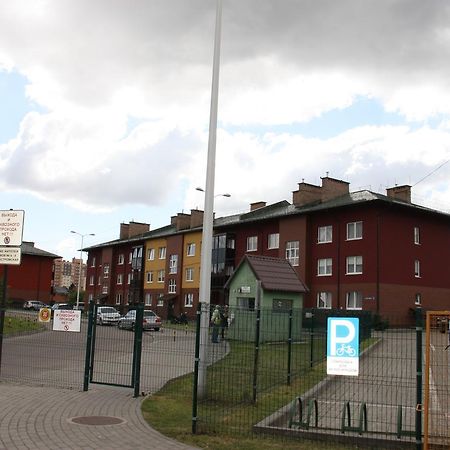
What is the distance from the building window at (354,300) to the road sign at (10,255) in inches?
1329

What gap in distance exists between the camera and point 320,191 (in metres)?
52.2

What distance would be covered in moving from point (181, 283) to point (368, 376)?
176ft

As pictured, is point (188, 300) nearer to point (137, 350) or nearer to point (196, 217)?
point (196, 217)

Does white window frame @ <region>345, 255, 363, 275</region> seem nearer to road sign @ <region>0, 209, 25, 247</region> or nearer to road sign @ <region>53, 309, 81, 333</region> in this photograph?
road sign @ <region>53, 309, 81, 333</region>

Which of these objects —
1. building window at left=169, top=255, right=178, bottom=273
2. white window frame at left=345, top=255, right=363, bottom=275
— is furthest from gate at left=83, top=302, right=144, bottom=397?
building window at left=169, top=255, right=178, bottom=273

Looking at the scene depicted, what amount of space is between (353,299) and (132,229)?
143 feet

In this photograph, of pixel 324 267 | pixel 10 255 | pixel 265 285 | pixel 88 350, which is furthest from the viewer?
pixel 324 267

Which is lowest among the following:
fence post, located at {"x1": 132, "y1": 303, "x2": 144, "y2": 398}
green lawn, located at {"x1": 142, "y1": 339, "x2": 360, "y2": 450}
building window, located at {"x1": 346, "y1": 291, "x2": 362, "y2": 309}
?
green lawn, located at {"x1": 142, "y1": 339, "x2": 360, "y2": 450}

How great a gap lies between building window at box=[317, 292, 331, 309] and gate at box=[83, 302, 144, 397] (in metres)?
34.4

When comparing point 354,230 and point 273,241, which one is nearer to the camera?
point 354,230

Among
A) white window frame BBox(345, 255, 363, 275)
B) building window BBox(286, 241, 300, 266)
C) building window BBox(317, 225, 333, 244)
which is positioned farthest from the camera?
building window BBox(286, 241, 300, 266)

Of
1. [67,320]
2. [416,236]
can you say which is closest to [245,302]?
[67,320]

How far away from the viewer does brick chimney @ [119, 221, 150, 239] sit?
3184 inches

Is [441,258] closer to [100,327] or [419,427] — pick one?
[100,327]
